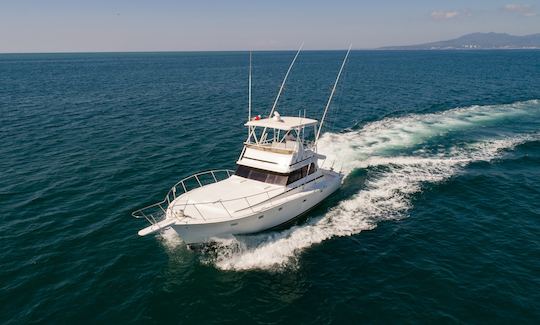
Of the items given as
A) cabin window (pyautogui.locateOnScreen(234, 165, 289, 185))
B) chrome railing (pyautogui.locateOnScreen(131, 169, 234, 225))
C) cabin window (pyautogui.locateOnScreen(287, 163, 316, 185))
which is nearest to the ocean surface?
chrome railing (pyautogui.locateOnScreen(131, 169, 234, 225))

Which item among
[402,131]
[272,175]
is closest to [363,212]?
[272,175]

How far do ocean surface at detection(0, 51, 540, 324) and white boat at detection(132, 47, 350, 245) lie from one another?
1054 millimetres

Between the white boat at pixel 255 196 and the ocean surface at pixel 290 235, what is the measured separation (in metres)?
1.05

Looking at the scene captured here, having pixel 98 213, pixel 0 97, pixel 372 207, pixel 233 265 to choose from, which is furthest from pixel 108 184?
pixel 0 97

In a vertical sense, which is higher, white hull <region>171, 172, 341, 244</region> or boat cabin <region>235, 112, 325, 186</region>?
boat cabin <region>235, 112, 325, 186</region>

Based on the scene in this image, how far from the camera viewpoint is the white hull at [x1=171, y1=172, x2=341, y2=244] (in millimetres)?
17703

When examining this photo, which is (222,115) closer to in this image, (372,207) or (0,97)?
(372,207)

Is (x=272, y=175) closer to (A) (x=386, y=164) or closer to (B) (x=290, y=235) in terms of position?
(B) (x=290, y=235)

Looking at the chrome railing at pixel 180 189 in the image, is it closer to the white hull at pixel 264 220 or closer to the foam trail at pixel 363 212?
the white hull at pixel 264 220

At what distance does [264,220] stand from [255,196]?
1.56 metres

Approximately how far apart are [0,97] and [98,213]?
5744 centimetres

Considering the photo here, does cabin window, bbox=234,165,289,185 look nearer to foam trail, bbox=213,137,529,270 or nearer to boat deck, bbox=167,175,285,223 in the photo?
boat deck, bbox=167,175,285,223

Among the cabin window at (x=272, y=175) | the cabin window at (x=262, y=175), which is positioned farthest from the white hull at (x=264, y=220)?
the cabin window at (x=262, y=175)

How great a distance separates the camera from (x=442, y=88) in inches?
2798
